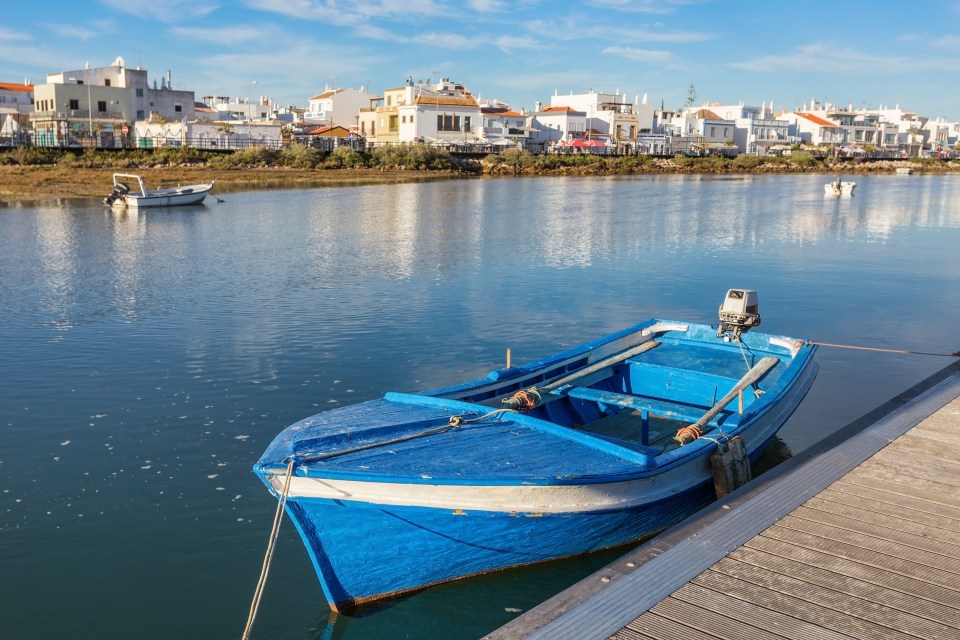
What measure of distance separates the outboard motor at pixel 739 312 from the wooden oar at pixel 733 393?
51 cm

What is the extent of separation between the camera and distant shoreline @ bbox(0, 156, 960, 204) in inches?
2076

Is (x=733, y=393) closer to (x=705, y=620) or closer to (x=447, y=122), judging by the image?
(x=705, y=620)

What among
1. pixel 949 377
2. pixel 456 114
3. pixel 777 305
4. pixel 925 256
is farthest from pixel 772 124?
pixel 949 377

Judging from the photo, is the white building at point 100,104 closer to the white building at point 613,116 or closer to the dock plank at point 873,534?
the white building at point 613,116

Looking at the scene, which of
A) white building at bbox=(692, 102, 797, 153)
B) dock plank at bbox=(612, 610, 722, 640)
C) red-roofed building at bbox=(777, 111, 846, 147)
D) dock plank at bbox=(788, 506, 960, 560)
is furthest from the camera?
red-roofed building at bbox=(777, 111, 846, 147)

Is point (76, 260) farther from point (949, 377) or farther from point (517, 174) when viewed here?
point (517, 174)

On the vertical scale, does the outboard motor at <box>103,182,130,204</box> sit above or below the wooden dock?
above

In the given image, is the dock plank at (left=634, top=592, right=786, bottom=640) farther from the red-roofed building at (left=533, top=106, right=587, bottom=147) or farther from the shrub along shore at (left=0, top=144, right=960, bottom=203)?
the red-roofed building at (left=533, top=106, right=587, bottom=147)

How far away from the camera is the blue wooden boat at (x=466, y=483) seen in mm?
6395

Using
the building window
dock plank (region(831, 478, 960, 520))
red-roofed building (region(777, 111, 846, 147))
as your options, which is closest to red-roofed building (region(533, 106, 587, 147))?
the building window

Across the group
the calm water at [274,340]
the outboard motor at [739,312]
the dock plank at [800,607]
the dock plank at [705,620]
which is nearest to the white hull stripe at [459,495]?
the calm water at [274,340]

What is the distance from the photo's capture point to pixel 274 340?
51.8ft

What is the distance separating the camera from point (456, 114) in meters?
91.5

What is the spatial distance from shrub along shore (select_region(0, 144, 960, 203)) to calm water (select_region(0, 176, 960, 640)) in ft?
59.3
